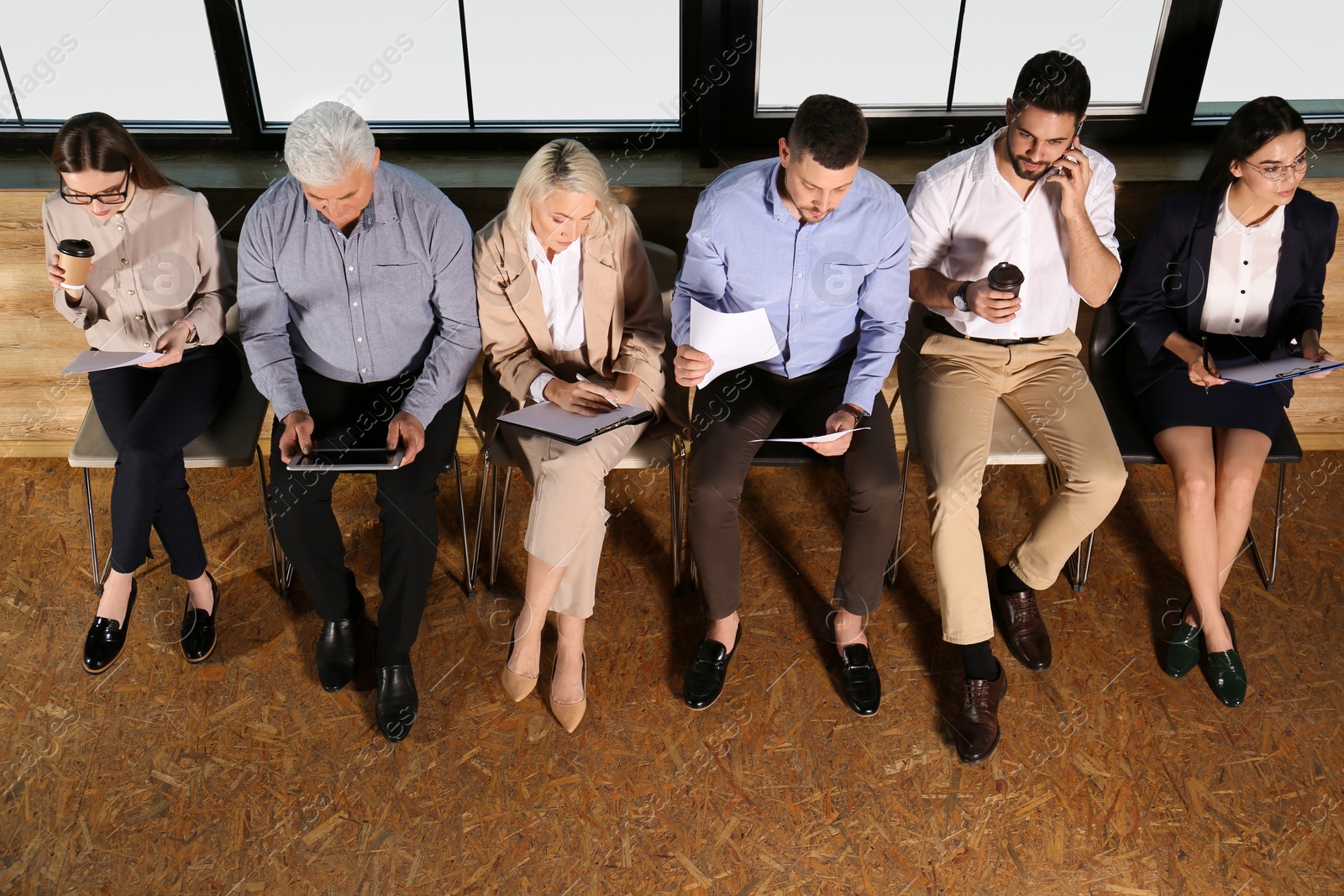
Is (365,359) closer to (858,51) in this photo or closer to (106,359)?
(106,359)

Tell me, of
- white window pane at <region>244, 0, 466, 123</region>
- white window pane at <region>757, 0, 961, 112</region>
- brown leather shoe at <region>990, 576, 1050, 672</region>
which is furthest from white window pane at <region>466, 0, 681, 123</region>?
brown leather shoe at <region>990, 576, 1050, 672</region>

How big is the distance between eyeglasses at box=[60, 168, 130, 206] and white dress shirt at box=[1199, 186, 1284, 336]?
2857 mm

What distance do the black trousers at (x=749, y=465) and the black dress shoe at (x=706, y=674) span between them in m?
0.10

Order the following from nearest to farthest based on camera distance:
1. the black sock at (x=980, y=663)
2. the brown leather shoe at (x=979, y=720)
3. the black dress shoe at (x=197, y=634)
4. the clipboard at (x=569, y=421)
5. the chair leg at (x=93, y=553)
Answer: the clipboard at (x=569, y=421), the brown leather shoe at (x=979, y=720), the black sock at (x=980, y=663), the black dress shoe at (x=197, y=634), the chair leg at (x=93, y=553)

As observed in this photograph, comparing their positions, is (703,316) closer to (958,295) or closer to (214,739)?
(958,295)

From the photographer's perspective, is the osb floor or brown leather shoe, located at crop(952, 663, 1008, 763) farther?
brown leather shoe, located at crop(952, 663, 1008, 763)

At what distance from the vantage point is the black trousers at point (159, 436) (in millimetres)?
2576

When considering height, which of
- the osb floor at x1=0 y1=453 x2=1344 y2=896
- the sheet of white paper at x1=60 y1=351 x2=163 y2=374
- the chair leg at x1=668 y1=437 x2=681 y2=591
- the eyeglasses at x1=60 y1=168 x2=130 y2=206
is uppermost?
the eyeglasses at x1=60 y1=168 x2=130 y2=206

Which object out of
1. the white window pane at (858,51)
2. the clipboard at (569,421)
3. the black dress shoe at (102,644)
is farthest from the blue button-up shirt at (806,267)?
the black dress shoe at (102,644)

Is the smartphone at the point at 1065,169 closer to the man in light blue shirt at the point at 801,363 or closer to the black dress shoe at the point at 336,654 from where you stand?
the man in light blue shirt at the point at 801,363

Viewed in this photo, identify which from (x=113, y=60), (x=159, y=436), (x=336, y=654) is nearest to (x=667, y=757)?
(x=336, y=654)

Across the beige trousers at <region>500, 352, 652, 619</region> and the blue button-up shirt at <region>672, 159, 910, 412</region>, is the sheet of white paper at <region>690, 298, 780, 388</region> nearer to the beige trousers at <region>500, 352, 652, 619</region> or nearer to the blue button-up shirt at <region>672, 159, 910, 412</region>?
the blue button-up shirt at <region>672, 159, 910, 412</region>

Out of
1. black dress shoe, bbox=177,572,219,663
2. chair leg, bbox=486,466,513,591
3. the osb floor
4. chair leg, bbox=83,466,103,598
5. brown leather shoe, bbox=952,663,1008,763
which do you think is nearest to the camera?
the osb floor

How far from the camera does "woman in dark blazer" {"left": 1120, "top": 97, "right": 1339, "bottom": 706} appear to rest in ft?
8.75
